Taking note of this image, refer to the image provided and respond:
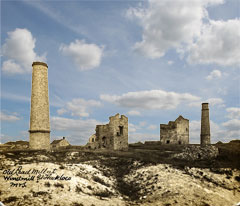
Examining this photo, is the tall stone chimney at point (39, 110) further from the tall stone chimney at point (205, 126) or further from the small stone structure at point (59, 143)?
the tall stone chimney at point (205, 126)

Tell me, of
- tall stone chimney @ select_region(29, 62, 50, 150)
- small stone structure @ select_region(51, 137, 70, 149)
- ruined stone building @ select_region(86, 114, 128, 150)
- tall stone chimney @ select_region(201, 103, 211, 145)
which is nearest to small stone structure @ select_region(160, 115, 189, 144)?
tall stone chimney @ select_region(201, 103, 211, 145)

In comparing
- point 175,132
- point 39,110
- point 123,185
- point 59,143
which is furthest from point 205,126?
point 59,143

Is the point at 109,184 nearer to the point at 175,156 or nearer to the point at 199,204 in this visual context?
the point at 199,204

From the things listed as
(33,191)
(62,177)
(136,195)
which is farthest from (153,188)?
(33,191)

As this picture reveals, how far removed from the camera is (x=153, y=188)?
12273 mm

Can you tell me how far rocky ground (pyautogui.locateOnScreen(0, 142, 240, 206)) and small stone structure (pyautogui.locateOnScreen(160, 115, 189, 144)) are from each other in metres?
20.3

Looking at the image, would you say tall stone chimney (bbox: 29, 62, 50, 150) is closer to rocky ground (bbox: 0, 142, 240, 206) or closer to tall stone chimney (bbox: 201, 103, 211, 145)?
rocky ground (bbox: 0, 142, 240, 206)

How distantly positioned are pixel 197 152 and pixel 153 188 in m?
9.61

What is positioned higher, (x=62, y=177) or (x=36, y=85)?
(x=36, y=85)

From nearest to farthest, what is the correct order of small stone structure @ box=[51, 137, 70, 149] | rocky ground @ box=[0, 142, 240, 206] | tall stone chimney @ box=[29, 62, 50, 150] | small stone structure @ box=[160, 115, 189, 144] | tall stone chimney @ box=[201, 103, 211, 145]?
rocky ground @ box=[0, 142, 240, 206] → tall stone chimney @ box=[29, 62, 50, 150] → tall stone chimney @ box=[201, 103, 211, 145] → small stone structure @ box=[160, 115, 189, 144] → small stone structure @ box=[51, 137, 70, 149]

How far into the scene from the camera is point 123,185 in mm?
13617

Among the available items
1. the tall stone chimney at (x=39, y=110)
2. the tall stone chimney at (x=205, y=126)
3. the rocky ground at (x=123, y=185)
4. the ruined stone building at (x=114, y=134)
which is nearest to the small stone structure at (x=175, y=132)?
the tall stone chimney at (x=205, y=126)

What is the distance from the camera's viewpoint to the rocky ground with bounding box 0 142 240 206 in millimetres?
9836

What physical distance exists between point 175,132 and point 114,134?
1249cm
